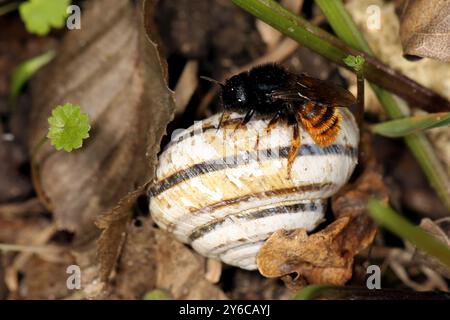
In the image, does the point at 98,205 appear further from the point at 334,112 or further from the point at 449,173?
the point at 449,173

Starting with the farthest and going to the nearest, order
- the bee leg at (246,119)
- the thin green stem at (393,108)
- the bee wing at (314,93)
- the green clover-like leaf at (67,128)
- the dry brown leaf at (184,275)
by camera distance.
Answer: the dry brown leaf at (184,275)
the thin green stem at (393,108)
the green clover-like leaf at (67,128)
the bee leg at (246,119)
the bee wing at (314,93)

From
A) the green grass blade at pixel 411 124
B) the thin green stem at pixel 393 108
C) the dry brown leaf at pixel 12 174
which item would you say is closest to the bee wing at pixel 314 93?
the green grass blade at pixel 411 124

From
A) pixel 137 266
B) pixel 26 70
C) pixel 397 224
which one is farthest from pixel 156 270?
pixel 397 224

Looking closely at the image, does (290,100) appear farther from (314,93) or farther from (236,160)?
(236,160)

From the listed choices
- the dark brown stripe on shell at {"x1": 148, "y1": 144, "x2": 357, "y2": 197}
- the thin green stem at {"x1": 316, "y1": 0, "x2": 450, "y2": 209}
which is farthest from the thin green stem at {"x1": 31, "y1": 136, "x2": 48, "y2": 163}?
the thin green stem at {"x1": 316, "y1": 0, "x2": 450, "y2": 209}

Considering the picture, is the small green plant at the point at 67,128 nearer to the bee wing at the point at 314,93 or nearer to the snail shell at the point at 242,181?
the snail shell at the point at 242,181
